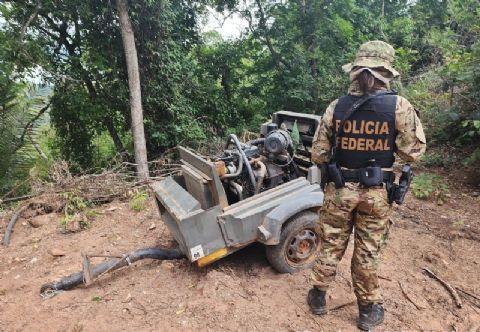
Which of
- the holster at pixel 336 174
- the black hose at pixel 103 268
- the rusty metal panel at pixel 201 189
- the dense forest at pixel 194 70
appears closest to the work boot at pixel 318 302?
the holster at pixel 336 174

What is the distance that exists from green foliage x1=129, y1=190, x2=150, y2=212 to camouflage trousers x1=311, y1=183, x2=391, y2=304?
3154 mm

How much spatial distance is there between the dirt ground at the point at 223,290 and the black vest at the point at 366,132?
1321 mm

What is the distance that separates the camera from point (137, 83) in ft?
25.5

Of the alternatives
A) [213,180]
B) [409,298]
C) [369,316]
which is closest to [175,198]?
[213,180]

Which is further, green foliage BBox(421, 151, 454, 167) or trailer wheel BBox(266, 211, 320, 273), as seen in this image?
green foliage BBox(421, 151, 454, 167)

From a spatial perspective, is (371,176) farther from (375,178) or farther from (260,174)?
(260,174)

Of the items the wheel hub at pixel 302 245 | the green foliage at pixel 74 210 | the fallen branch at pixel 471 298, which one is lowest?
the fallen branch at pixel 471 298

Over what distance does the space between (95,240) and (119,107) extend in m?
5.14

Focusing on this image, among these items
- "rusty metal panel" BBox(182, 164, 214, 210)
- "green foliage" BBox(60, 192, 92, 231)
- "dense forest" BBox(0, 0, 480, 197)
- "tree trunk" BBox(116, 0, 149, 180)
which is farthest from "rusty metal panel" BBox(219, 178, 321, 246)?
"tree trunk" BBox(116, 0, 149, 180)

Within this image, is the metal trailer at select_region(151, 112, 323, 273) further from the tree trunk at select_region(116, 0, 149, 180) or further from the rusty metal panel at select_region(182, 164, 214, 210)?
the tree trunk at select_region(116, 0, 149, 180)

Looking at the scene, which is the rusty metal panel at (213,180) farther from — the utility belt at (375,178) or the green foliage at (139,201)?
the green foliage at (139,201)

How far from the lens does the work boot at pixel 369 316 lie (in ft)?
9.78

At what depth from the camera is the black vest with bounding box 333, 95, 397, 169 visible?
107 inches

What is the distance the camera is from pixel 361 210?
295 centimetres
